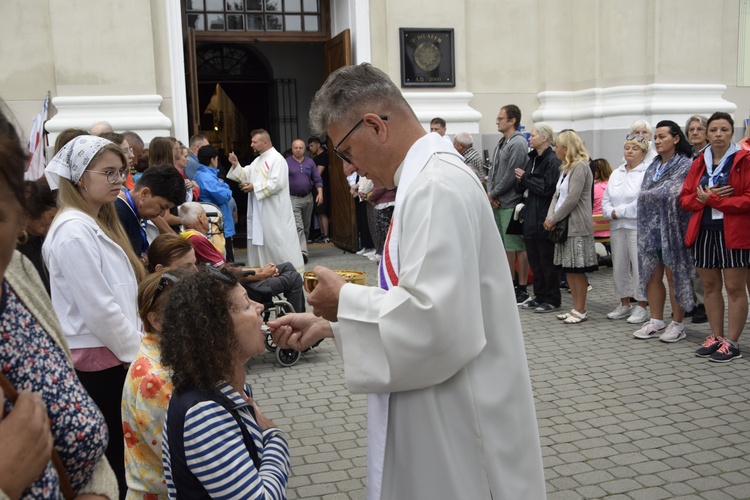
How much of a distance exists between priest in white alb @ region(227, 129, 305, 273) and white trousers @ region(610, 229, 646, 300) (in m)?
3.65

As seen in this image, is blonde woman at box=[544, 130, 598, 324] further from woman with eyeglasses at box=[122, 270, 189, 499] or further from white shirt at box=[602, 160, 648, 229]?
woman with eyeglasses at box=[122, 270, 189, 499]

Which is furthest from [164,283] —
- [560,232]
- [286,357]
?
[560,232]

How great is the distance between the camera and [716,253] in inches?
254

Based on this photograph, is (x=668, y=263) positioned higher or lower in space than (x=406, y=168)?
lower

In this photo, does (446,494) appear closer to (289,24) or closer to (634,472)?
(634,472)

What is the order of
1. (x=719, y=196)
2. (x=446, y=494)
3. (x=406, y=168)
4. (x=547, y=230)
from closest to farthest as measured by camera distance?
(x=446, y=494), (x=406, y=168), (x=719, y=196), (x=547, y=230)

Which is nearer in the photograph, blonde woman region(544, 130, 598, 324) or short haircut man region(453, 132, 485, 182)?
blonde woman region(544, 130, 598, 324)

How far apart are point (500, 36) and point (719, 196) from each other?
23.1ft

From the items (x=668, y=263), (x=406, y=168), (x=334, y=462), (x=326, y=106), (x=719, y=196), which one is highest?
(x=326, y=106)

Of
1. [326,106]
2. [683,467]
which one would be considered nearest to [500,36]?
[683,467]

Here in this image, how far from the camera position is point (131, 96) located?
10.9 meters

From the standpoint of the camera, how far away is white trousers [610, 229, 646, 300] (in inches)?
311

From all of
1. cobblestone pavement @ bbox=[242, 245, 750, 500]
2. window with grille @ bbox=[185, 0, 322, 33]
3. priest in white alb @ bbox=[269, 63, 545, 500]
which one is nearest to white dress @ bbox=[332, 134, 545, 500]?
priest in white alb @ bbox=[269, 63, 545, 500]

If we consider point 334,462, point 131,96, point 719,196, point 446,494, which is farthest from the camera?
point 131,96
